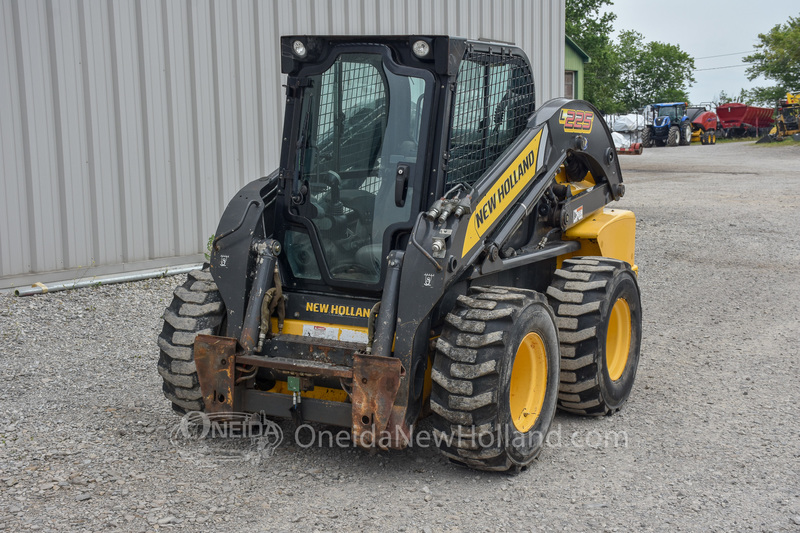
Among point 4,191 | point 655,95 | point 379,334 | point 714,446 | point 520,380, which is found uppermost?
point 655,95

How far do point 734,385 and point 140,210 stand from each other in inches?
257

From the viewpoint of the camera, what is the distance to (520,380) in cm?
514

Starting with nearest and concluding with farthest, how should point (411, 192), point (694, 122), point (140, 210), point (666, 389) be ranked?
point (411, 192) < point (666, 389) < point (140, 210) < point (694, 122)

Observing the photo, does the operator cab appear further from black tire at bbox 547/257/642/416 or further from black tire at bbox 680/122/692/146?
black tire at bbox 680/122/692/146

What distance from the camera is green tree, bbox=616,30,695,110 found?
7131 centimetres

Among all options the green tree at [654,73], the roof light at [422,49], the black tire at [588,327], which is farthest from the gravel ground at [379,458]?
the green tree at [654,73]

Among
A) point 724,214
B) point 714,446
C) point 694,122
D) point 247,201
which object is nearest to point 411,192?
point 247,201

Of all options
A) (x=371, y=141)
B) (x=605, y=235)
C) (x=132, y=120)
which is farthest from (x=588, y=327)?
(x=132, y=120)

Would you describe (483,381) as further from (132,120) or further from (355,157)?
(132,120)

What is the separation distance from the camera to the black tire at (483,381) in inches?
182

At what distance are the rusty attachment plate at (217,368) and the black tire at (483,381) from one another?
1.17 metres

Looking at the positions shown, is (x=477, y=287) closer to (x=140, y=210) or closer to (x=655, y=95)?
(x=140, y=210)

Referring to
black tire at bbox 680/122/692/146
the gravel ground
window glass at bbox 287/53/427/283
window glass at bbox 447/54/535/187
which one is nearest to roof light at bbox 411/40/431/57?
window glass at bbox 287/53/427/283

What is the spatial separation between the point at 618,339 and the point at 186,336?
10.2 feet
